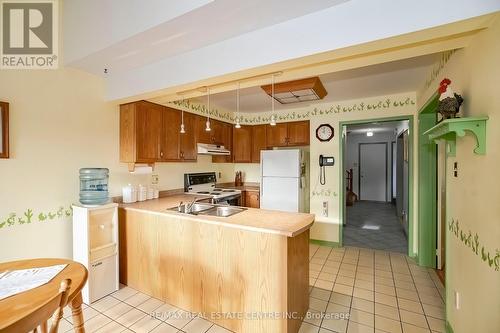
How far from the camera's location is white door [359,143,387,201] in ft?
25.4

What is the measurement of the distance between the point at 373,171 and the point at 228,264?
7.52 meters

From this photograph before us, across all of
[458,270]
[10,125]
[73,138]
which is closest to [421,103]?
[458,270]

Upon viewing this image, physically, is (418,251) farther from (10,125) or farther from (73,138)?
(10,125)

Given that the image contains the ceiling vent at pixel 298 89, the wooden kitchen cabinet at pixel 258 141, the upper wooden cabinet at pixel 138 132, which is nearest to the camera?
the ceiling vent at pixel 298 89

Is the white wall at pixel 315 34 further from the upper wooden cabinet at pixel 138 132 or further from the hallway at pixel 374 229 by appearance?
the hallway at pixel 374 229

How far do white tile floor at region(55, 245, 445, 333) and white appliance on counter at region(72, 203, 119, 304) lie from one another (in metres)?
0.13

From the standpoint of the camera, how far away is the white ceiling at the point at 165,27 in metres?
1.38

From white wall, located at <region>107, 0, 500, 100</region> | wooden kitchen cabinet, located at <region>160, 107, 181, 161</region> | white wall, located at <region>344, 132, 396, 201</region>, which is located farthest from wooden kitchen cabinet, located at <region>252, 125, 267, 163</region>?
white wall, located at <region>344, 132, 396, 201</region>

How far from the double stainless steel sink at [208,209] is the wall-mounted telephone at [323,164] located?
6.43ft

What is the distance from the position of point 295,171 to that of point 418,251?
2016 millimetres

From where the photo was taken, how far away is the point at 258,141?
4.61 meters

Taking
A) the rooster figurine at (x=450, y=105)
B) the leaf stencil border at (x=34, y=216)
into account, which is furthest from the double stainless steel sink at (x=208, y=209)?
the rooster figurine at (x=450, y=105)

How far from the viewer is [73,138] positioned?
241cm

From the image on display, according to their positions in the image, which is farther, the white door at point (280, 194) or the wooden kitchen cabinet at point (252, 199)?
the wooden kitchen cabinet at point (252, 199)
